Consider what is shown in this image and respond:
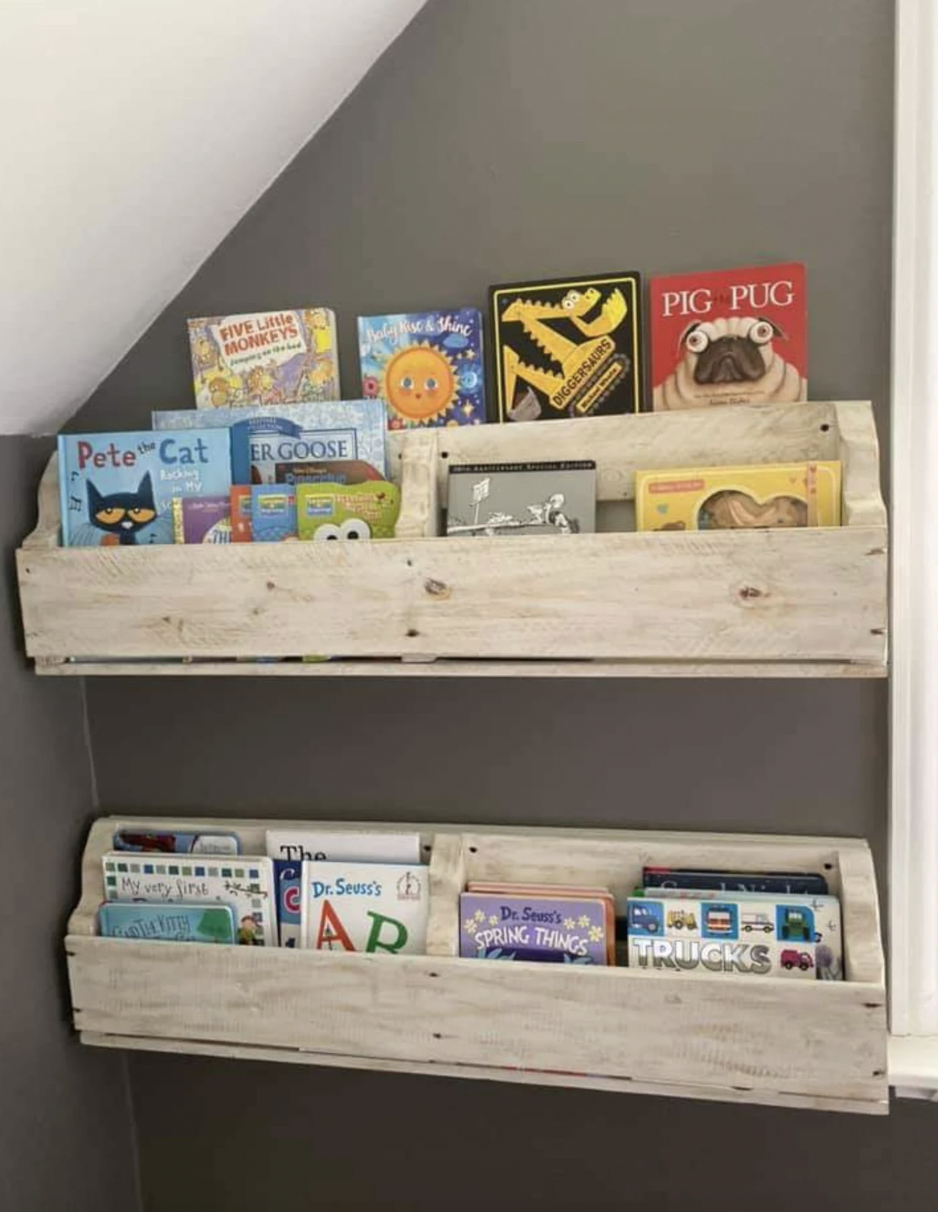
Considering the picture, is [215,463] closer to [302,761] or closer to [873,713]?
[302,761]

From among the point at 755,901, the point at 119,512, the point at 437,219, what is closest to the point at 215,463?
the point at 119,512

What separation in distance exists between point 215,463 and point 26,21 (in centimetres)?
64

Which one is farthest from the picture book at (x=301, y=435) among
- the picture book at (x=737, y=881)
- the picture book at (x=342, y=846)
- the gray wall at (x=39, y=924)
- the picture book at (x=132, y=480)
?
the picture book at (x=737, y=881)

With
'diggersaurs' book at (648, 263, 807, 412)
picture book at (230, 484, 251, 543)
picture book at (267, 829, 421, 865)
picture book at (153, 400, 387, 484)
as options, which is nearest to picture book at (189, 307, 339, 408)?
picture book at (153, 400, 387, 484)

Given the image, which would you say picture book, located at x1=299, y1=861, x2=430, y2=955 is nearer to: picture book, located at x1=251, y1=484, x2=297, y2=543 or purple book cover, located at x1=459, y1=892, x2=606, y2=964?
purple book cover, located at x1=459, y1=892, x2=606, y2=964

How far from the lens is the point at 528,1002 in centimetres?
142

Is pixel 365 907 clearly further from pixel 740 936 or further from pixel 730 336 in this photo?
pixel 730 336

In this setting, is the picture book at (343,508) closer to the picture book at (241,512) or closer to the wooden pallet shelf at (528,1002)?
the picture book at (241,512)

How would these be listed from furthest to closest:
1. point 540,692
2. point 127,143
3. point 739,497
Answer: point 540,692, point 739,497, point 127,143

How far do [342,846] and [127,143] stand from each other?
96cm

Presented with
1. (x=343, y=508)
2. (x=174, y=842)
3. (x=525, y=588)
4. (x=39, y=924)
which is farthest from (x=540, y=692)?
(x=39, y=924)

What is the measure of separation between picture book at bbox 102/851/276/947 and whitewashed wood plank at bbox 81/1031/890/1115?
0.16 m

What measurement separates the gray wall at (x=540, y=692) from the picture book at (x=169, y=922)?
0.18 m

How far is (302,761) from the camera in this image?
1.63m
